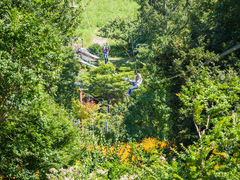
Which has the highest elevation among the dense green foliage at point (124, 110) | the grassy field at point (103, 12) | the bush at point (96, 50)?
the grassy field at point (103, 12)

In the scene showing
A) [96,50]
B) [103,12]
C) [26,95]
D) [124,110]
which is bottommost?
[124,110]

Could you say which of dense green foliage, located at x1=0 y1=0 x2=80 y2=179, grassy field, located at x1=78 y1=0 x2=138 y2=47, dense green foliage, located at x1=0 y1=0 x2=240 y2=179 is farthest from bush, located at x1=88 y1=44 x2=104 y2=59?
dense green foliage, located at x1=0 y1=0 x2=80 y2=179

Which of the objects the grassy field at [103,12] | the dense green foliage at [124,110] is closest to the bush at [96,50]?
the grassy field at [103,12]

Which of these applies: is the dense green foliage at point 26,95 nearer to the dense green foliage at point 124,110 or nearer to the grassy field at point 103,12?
the dense green foliage at point 124,110

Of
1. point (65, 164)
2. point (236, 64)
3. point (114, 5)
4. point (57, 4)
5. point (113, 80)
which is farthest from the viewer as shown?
point (114, 5)

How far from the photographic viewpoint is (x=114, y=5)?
53094mm

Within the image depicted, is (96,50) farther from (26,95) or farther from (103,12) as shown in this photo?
(26,95)

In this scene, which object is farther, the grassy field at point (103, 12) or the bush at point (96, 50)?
the grassy field at point (103, 12)

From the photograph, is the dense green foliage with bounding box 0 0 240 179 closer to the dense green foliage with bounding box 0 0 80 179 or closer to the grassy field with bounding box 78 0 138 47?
the dense green foliage with bounding box 0 0 80 179

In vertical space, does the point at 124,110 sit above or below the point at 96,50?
below

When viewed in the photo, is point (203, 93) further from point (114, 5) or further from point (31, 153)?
point (114, 5)

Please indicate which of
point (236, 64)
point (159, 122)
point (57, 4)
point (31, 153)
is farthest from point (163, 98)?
point (31, 153)

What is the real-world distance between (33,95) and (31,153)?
1.83 meters

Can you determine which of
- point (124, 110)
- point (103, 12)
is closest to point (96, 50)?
point (103, 12)
